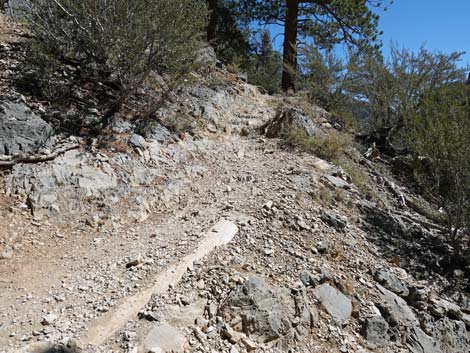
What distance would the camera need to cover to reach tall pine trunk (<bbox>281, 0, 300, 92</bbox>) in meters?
10.2

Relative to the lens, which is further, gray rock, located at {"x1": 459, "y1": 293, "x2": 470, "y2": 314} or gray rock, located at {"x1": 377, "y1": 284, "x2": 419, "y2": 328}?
gray rock, located at {"x1": 459, "y1": 293, "x2": 470, "y2": 314}

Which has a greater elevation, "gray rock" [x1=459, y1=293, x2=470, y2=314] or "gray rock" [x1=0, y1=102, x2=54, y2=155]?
"gray rock" [x1=0, y1=102, x2=54, y2=155]

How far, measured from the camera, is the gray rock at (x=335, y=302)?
3332 mm

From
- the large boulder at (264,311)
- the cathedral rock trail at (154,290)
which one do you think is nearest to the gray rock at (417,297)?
the large boulder at (264,311)

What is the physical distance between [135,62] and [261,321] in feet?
13.7

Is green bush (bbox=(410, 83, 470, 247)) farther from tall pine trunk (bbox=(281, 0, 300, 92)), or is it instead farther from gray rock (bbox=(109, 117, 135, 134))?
tall pine trunk (bbox=(281, 0, 300, 92))

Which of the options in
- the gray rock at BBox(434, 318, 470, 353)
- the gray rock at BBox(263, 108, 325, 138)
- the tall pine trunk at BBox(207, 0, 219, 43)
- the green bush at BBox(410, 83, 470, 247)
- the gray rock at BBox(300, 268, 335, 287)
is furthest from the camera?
the tall pine trunk at BBox(207, 0, 219, 43)

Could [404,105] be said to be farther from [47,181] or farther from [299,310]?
[47,181]

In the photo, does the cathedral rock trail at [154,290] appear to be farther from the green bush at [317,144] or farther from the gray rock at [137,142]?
the green bush at [317,144]

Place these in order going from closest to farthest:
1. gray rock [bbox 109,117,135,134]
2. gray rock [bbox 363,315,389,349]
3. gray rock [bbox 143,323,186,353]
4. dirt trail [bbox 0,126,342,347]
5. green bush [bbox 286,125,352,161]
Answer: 1. gray rock [bbox 143,323,186,353]
2. dirt trail [bbox 0,126,342,347]
3. gray rock [bbox 363,315,389,349]
4. gray rock [bbox 109,117,135,134]
5. green bush [bbox 286,125,352,161]

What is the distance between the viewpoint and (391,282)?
3938mm

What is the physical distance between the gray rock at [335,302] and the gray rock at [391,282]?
615 mm

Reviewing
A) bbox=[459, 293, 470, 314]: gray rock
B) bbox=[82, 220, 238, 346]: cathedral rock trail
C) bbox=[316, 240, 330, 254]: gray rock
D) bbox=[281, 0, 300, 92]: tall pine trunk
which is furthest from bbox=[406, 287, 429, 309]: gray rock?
bbox=[281, 0, 300, 92]: tall pine trunk

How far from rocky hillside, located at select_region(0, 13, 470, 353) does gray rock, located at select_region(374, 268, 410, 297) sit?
17 mm
